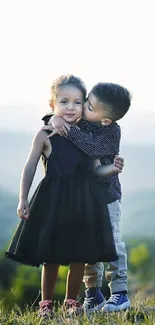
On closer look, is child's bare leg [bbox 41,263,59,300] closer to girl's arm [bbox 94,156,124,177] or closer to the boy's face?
girl's arm [bbox 94,156,124,177]

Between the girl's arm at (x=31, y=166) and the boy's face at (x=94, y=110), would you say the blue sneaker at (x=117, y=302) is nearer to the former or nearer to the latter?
the girl's arm at (x=31, y=166)

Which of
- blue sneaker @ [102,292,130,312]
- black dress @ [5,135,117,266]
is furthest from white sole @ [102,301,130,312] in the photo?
black dress @ [5,135,117,266]

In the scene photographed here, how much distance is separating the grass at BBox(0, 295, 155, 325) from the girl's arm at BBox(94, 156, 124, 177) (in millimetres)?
727

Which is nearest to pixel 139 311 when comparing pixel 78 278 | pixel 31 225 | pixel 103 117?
pixel 78 278

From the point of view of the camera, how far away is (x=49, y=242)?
4.47m

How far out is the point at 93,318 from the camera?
4422 millimetres

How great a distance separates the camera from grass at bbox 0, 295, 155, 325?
442 centimetres

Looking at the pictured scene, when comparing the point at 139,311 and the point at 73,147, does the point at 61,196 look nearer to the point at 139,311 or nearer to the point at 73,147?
the point at 73,147

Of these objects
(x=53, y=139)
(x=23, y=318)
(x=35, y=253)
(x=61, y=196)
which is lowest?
(x=23, y=318)

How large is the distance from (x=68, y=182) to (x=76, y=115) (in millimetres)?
354

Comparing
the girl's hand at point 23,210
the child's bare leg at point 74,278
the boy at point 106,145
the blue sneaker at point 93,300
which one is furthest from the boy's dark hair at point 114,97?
the blue sneaker at point 93,300

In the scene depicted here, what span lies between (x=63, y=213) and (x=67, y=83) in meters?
0.68

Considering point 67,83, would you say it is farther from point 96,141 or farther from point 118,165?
point 118,165

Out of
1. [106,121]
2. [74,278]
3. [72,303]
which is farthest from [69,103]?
[72,303]
